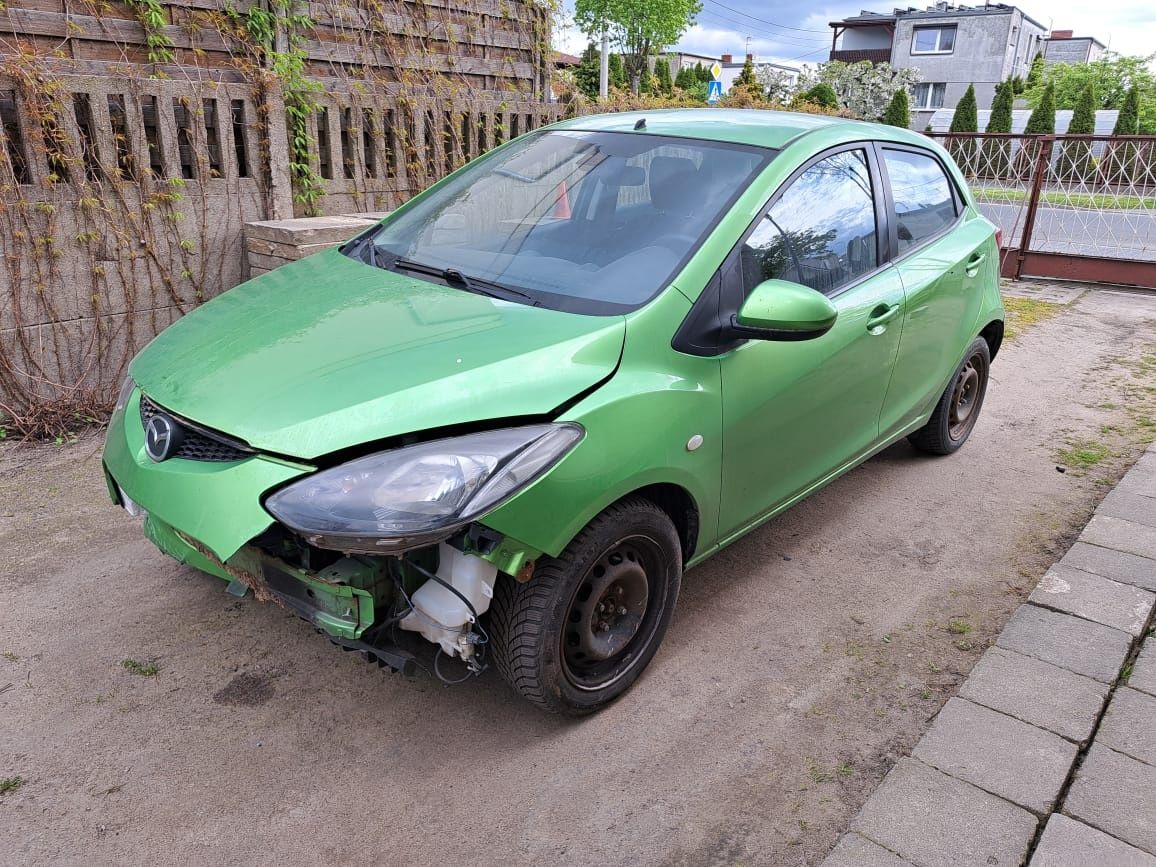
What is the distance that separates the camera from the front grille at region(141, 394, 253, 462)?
2.19 m

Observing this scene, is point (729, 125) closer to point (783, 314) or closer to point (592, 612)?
point (783, 314)

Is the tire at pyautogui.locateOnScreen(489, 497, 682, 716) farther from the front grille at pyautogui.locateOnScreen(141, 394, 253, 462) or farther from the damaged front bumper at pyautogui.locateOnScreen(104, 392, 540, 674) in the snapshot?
the front grille at pyautogui.locateOnScreen(141, 394, 253, 462)

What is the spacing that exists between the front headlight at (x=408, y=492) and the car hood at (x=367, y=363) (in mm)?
70

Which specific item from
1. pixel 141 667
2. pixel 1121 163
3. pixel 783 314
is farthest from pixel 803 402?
pixel 1121 163

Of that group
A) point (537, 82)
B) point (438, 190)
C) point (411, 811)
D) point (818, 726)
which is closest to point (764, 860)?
point (818, 726)

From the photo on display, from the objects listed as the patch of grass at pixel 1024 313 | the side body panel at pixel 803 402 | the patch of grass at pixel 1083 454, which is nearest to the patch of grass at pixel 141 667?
the side body panel at pixel 803 402

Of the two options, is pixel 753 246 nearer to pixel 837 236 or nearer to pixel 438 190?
pixel 837 236

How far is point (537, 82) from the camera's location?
24.7ft

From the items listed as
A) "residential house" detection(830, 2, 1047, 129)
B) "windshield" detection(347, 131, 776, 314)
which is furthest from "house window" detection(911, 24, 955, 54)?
"windshield" detection(347, 131, 776, 314)

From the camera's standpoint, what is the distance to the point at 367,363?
2.33 m

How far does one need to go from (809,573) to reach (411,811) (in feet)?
6.33

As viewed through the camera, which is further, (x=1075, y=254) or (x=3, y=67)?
(x=1075, y=254)

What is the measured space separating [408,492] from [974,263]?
3305 mm

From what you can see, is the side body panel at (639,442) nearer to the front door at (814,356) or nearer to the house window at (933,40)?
the front door at (814,356)
